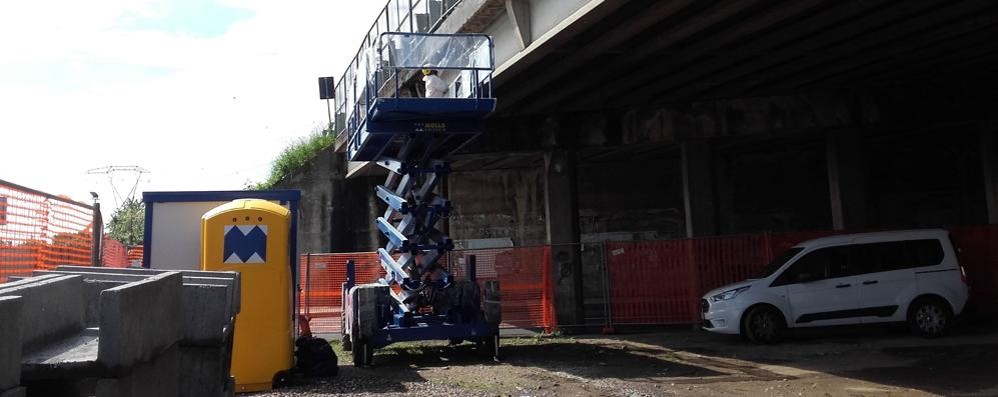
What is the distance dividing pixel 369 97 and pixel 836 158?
12394 mm

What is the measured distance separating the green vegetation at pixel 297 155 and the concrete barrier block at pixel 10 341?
21.6m

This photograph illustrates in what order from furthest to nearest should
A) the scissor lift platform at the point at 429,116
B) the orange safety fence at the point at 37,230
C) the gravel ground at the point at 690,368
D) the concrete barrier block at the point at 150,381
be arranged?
the scissor lift platform at the point at 429,116 < the gravel ground at the point at 690,368 < the orange safety fence at the point at 37,230 < the concrete barrier block at the point at 150,381

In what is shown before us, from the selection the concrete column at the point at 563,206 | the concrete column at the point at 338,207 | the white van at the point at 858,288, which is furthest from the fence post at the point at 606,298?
the concrete column at the point at 338,207

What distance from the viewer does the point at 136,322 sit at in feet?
9.36

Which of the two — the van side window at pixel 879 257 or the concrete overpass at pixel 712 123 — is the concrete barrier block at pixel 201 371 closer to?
the concrete overpass at pixel 712 123

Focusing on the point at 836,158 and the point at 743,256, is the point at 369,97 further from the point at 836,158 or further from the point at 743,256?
the point at 836,158

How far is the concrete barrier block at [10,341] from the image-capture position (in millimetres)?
2301

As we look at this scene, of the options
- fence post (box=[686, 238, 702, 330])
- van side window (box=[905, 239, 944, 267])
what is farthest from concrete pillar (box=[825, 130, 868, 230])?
van side window (box=[905, 239, 944, 267])

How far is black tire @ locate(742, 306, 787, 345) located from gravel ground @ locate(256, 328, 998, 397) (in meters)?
0.29

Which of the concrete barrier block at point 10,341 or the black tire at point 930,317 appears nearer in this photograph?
the concrete barrier block at point 10,341

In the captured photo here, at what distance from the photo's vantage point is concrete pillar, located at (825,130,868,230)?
18.3 m

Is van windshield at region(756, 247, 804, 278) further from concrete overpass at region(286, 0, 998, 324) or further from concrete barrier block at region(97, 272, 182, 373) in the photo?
concrete barrier block at region(97, 272, 182, 373)

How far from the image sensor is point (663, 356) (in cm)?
1198

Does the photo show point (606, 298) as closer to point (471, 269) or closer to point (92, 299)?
point (471, 269)
